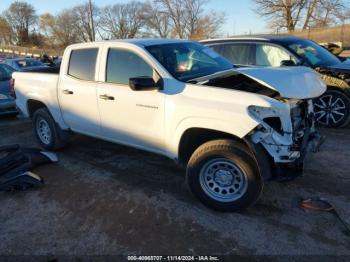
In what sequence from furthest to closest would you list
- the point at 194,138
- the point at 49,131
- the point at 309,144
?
the point at 49,131, the point at 194,138, the point at 309,144

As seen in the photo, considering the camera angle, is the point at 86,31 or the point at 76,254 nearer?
the point at 76,254

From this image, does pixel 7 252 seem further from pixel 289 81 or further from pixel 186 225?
pixel 289 81

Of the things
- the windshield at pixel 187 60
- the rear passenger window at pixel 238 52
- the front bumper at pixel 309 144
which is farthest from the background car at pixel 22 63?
the front bumper at pixel 309 144

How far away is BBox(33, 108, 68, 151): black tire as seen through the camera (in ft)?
20.1

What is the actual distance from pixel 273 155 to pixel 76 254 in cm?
215

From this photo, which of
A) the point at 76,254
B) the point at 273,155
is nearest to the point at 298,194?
the point at 273,155

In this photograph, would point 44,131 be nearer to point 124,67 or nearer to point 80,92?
point 80,92

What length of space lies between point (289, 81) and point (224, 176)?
1.24 meters

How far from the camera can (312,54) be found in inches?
291

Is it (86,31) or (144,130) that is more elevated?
(86,31)

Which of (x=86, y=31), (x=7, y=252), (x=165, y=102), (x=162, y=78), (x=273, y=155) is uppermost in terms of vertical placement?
(x=86, y=31)

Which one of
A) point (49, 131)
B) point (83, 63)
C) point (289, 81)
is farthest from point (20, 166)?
point (289, 81)

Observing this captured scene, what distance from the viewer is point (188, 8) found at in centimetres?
5759

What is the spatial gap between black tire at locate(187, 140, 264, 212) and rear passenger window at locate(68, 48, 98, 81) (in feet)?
7.19
